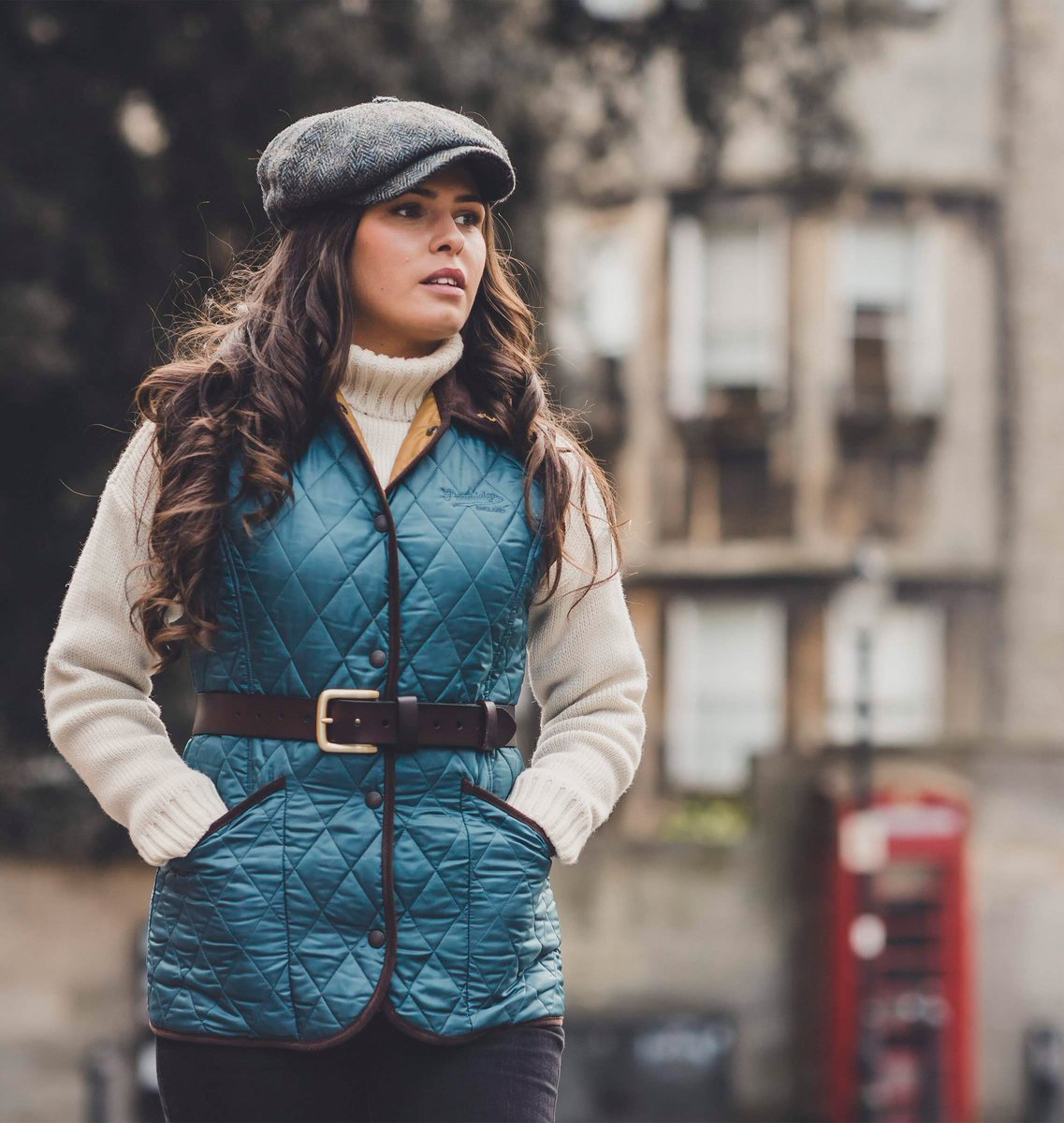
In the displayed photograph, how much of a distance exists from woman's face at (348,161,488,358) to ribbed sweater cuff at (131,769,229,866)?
66 cm

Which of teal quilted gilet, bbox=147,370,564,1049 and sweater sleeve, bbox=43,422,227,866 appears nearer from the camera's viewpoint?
teal quilted gilet, bbox=147,370,564,1049

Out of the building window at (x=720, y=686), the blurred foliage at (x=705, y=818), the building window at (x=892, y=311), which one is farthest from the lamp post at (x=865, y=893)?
the building window at (x=892, y=311)

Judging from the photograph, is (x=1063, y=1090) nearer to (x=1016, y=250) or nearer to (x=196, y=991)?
(x=1016, y=250)

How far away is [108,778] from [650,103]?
9.37 m

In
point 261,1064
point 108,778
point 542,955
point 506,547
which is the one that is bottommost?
point 261,1064

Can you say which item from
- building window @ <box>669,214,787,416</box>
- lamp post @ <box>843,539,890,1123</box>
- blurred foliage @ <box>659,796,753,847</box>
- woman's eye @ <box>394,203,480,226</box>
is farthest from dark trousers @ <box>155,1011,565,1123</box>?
building window @ <box>669,214,787,416</box>

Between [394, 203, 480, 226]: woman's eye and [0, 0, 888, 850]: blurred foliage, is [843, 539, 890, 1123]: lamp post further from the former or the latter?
[394, 203, 480, 226]: woman's eye

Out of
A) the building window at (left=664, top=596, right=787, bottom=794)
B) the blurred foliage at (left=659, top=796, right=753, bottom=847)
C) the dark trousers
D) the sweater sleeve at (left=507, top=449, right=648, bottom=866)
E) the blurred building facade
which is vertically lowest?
the dark trousers

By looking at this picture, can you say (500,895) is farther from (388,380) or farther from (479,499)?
(388,380)

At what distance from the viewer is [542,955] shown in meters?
2.49

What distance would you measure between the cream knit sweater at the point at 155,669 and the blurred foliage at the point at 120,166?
22.1 ft

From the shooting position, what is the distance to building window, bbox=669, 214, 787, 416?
53.7ft

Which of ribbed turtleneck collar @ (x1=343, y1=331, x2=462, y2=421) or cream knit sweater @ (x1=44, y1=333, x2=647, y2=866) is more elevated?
ribbed turtleneck collar @ (x1=343, y1=331, x2=462, y2=421)

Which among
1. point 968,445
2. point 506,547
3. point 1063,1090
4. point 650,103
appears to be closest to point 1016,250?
point 968,445
